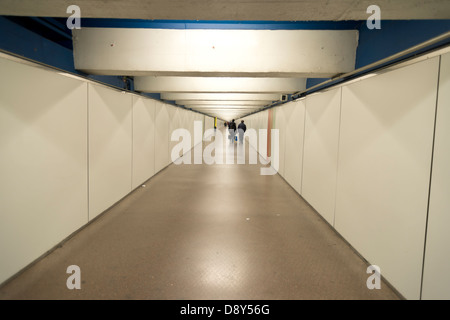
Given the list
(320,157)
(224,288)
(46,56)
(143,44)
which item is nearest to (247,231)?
(224,288)

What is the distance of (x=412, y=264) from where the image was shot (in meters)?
2.19

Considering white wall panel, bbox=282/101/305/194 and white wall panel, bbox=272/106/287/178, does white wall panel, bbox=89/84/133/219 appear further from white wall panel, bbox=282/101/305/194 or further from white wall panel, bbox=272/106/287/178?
white wall panel, bbox=272/106/287/178

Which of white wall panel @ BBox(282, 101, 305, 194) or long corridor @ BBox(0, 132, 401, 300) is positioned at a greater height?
white wall panel @ BBox(282, 101, 305, 194)

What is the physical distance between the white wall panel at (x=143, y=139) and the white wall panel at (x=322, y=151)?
355 cm

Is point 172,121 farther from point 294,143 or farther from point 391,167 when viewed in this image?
point 391,167

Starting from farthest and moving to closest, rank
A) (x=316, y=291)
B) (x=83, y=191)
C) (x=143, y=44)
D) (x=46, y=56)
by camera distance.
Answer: (x=143, y=44) < (x=83, y=191) < (x=46, y=56) < (x=316, y=291)

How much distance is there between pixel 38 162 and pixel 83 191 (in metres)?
0.99

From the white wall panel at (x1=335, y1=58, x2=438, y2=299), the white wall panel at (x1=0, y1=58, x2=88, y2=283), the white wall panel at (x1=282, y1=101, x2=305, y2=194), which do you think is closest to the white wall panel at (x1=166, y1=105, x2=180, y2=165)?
the white wall panel at (x1=282, y1=101, x2=305, y2=194)

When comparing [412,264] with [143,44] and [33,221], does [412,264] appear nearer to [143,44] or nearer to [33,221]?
[33,221]

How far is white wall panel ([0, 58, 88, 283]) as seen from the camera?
238cm

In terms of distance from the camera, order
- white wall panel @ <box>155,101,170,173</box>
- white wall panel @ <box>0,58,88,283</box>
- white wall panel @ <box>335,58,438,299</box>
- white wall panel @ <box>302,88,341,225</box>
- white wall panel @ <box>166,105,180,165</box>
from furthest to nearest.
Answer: white wall panel @ <box>166,105,180,165</box>, white wall panel @ <box>155,101,170,173</box>, white wall panel @ <box>302,88,341,225</box>, white wall panel @ <box>0,58,88,283</box>, white wall panel @ <box>335,58,438,299</box>

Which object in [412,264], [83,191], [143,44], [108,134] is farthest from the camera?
[108,134]

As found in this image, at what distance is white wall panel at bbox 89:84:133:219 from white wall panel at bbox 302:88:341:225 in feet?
11.4

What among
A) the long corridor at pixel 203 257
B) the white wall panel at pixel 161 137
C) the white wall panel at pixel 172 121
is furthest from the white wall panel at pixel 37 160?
the white wall panel at pixel 172 121
